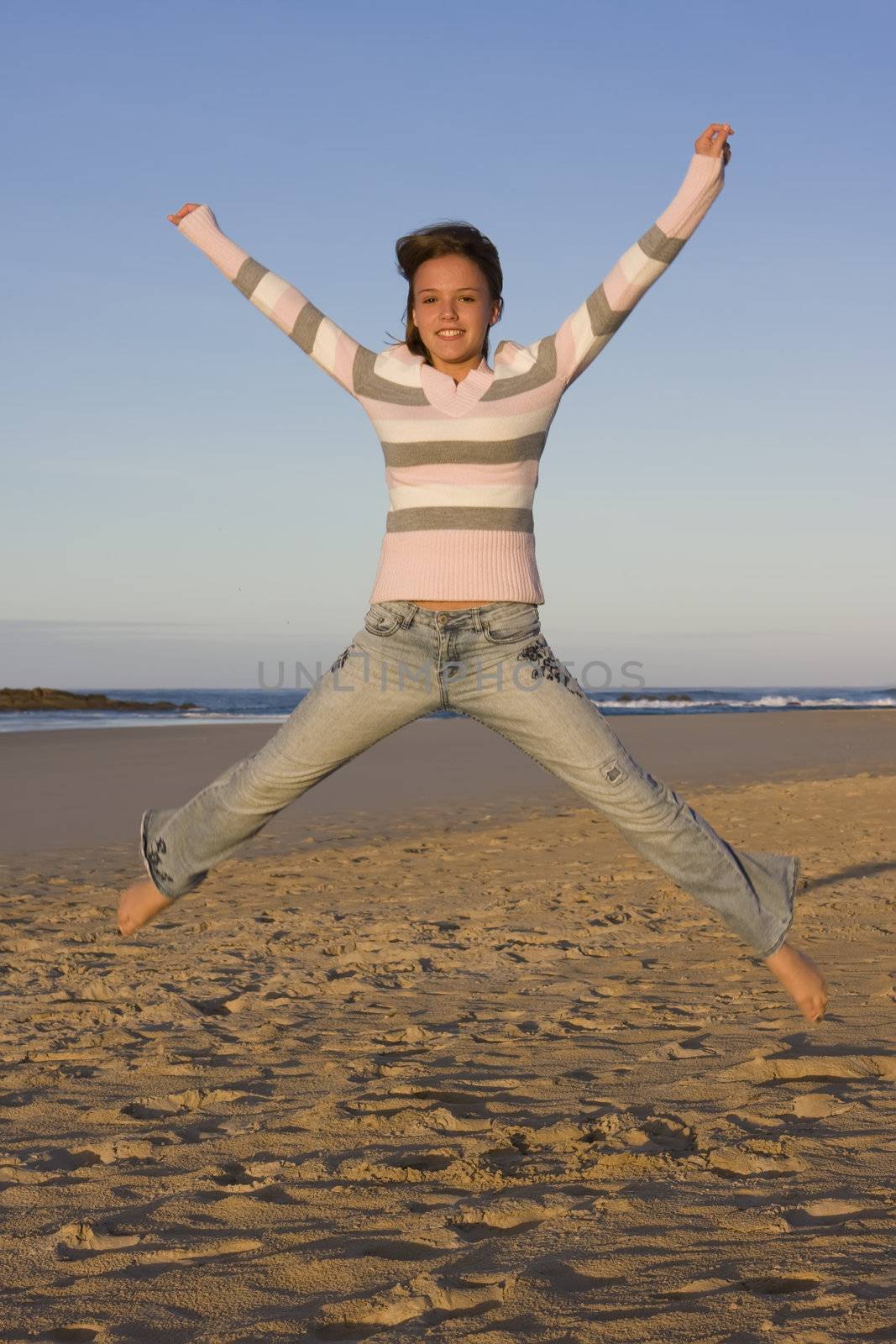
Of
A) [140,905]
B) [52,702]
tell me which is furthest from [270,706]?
[140,905]

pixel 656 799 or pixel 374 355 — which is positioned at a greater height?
pixel 374 355

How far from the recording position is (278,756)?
3.66 meters

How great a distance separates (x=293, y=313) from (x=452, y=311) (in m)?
0.53

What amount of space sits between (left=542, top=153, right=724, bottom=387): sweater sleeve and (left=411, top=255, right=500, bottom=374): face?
0.89 feet

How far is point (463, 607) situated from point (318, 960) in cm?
279

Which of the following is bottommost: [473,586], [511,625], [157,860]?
[157,860]

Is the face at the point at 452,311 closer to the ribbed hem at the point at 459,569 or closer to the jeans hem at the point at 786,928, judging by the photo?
the ribbed hem at the point at 459,569

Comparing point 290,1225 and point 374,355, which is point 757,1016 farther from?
point 374,355

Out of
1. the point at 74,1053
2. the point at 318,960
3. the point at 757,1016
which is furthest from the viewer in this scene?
the point at 318,960

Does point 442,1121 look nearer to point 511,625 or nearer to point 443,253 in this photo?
point 511,625

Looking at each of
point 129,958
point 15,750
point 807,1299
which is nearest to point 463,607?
point 807,1299

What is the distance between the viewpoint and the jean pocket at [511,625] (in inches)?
140

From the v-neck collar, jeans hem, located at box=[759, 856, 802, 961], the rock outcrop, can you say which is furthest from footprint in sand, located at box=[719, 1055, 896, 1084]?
the rock outcrop

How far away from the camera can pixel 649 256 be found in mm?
3596
